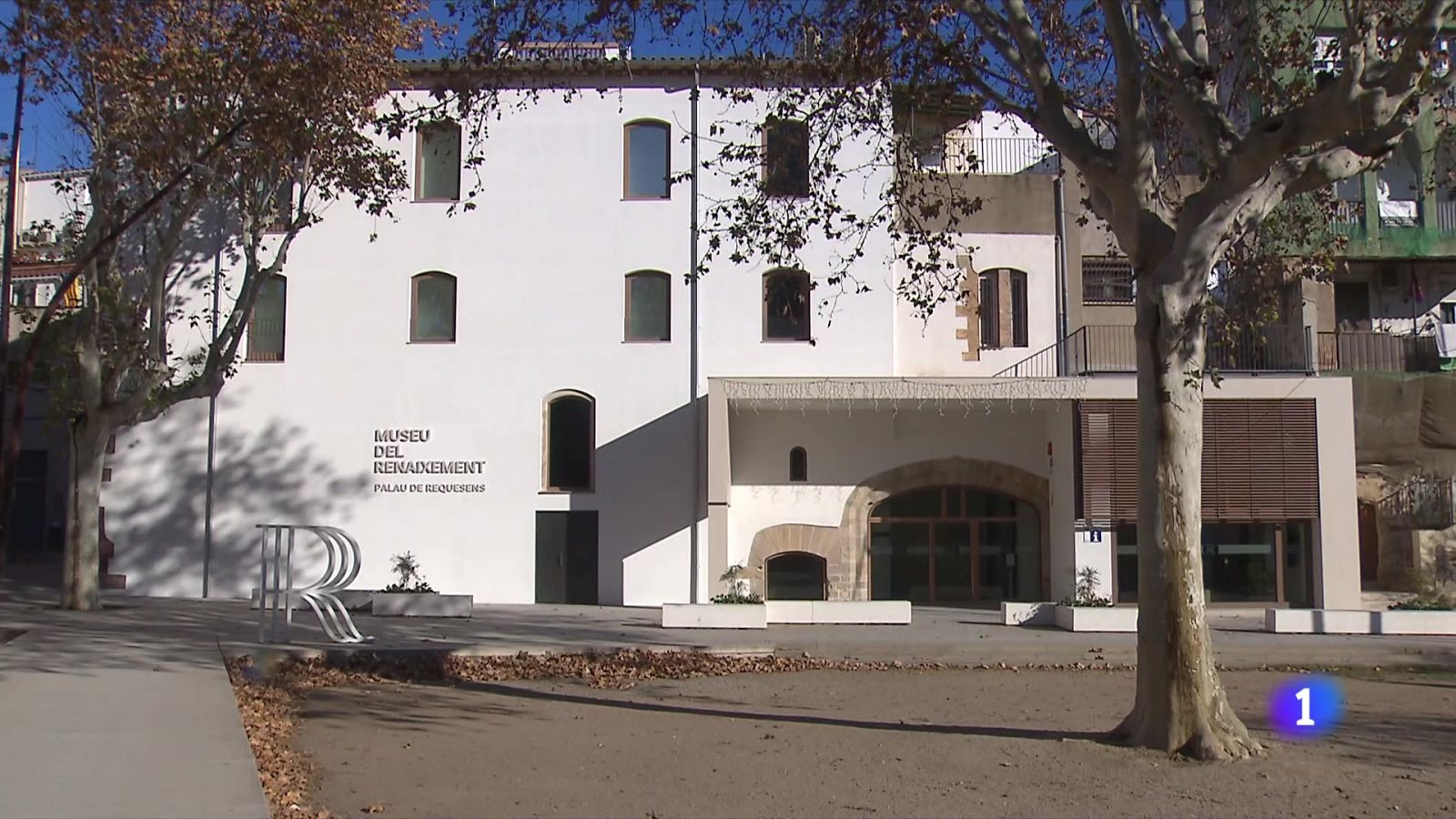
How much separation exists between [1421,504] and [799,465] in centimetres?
1300

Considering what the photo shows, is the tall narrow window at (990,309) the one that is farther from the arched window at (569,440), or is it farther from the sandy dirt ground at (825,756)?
the sandy dirt ground at (825,756)

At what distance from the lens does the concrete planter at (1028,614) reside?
876 inches

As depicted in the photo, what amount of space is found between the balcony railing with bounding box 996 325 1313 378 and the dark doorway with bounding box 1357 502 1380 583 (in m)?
4.68

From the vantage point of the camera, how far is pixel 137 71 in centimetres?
1620

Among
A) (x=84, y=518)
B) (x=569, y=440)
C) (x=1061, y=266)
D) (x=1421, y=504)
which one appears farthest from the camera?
(x=1421, y=504)

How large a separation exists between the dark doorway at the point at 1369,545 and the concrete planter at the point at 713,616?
14590 millimetres

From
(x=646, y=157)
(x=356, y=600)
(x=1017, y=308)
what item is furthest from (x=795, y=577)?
(x=646, y=157)

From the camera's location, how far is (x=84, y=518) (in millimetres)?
20297

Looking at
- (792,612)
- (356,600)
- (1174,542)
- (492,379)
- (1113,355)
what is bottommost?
(792,612)

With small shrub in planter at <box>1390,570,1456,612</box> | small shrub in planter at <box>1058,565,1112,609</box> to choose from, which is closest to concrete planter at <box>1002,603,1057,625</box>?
small shrub in planter at <box>1058,565,1112,609</box>

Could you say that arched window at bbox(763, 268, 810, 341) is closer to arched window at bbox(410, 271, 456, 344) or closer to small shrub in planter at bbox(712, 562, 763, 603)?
small shrub in planter at bbox(712, 562, 763, 603)

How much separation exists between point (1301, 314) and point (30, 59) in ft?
72.5

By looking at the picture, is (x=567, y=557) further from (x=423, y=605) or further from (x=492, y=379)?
(x=492, y=379)

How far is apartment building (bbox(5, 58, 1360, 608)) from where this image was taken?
24922 millimetres
